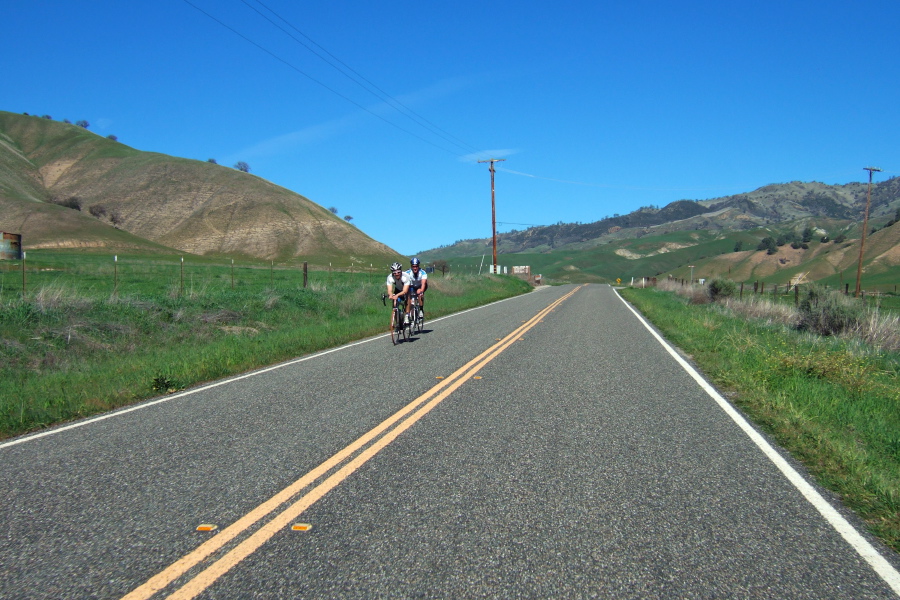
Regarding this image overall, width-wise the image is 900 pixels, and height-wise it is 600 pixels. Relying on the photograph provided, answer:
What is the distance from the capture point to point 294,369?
1073cm

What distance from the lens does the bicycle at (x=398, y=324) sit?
47.2 ft

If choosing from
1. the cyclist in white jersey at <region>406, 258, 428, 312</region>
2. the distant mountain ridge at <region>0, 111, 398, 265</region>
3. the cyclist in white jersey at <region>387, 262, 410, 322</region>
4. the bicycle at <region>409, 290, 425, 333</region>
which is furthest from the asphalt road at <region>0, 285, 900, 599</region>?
the distant mountain ridge at <region>0, 111, 398, 265</region>

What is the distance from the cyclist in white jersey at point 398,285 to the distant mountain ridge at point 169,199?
90.0 metres

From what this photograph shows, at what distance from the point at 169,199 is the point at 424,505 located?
134 meters

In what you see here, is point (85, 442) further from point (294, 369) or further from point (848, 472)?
point (848, 472)

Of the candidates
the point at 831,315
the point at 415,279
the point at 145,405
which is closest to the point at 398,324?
the point at 415,279

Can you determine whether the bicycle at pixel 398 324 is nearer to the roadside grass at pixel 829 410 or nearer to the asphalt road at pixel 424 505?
the asphalt road at pixel 424 505

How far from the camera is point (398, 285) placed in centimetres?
1527

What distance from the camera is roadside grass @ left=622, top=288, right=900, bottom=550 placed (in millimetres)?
4750

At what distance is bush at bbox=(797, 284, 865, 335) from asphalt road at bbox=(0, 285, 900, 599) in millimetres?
16892

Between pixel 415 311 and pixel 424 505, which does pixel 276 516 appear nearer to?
pixel 424 505

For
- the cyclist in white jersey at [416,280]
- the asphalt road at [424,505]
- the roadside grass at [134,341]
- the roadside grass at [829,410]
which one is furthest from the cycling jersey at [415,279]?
the asphalt road at [424,505]

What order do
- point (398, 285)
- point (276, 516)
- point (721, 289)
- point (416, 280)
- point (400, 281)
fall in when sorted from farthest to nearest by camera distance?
point (721, 289) → point (416, 280) → point (400, 281) → point (398, 285) → point (276, 516)

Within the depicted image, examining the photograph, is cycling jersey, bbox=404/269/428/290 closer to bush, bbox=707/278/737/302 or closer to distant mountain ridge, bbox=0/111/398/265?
bush, bbox=707/278/737/302
